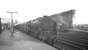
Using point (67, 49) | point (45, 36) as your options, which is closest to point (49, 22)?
point (45, 36)

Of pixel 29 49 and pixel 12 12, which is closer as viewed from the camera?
pixel 29 49

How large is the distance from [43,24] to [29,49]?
4.98m

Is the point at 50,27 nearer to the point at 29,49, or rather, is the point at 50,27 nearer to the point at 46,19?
the point at 46,19

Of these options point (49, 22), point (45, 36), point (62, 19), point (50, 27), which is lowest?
point (45, 36)

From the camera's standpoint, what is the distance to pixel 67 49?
6.40m

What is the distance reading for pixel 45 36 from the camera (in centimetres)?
923

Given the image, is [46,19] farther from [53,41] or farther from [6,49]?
[6,49]

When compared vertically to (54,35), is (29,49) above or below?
below

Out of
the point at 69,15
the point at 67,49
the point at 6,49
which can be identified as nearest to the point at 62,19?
the point at 69,15

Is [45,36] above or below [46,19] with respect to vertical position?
below

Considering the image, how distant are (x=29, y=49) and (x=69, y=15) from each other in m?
25.5

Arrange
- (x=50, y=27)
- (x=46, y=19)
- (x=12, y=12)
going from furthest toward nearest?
(x=12, y=12) < (x=46, y=19) < (x=50, y=27)

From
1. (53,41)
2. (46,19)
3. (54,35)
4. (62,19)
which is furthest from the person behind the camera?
(62,19)

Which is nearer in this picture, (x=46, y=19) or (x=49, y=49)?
(x=49, y=49)
